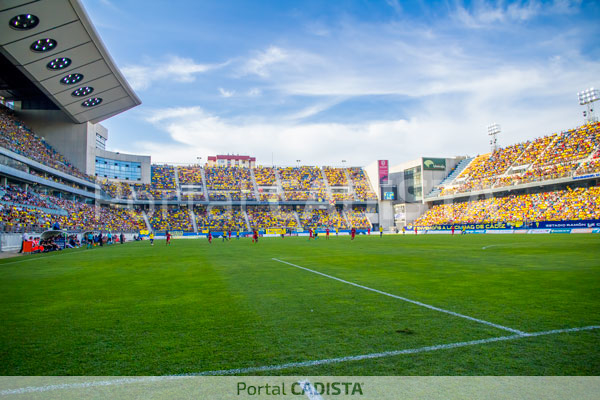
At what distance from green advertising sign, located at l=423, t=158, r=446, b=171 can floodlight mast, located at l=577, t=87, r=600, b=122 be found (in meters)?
25.9

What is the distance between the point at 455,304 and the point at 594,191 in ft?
168

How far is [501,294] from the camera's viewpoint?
7.67 metres

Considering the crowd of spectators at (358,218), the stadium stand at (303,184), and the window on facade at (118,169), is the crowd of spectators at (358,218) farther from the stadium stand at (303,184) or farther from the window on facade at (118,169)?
the window on facade at (118,169)

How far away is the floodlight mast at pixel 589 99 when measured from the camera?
58.4 metres

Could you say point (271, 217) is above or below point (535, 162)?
below

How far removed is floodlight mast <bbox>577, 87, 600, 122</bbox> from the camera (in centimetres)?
5838

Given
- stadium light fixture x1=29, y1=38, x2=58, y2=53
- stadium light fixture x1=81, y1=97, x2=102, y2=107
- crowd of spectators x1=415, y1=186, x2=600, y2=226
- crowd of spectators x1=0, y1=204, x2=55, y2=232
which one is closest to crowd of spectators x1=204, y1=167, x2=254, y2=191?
stadium light fixture x1=81, y1=97, x2=102, y2=107

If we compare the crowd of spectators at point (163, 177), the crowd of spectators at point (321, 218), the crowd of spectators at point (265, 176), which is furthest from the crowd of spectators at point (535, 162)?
the crowd of spectators at point (163, 177)

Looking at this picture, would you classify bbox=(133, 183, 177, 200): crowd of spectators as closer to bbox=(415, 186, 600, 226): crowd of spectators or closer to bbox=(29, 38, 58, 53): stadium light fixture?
bbox=(29, 38, 58, 53): stadium light fixture

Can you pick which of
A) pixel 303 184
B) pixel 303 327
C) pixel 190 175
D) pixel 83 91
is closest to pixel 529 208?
pixel 303 184

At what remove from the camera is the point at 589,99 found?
58906 millimetres

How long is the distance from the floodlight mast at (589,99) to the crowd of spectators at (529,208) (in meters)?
19.6

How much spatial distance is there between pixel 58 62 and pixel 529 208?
6129cm

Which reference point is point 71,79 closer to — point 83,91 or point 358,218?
point 83,91
